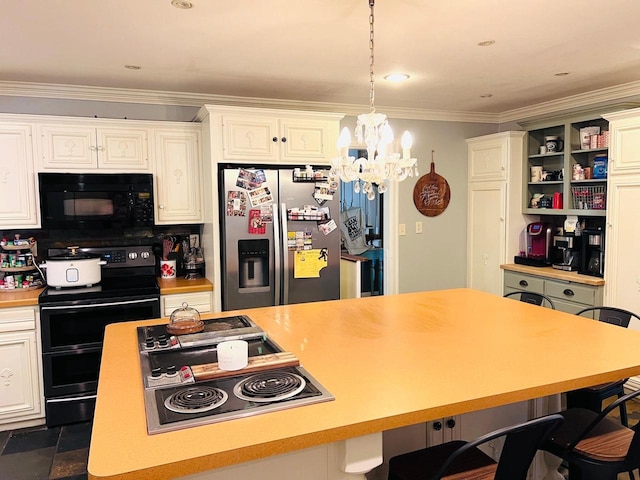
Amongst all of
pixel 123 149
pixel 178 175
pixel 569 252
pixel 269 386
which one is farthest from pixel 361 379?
pixel 569 252

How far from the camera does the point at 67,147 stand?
3443mm

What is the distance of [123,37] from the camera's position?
8.55ft

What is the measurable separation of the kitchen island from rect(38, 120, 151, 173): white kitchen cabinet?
65.5 inches

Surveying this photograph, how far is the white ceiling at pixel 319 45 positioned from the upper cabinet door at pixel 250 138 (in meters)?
0.30

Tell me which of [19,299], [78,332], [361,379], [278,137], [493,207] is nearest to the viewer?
[361,379]

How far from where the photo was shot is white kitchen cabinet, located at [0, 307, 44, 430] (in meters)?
3.11

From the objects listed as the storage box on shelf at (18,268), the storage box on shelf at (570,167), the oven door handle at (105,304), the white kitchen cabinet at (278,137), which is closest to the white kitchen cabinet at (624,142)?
the storage box on shelf at (570,167)

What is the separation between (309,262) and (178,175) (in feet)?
3.96

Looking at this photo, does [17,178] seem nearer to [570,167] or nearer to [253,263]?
[253,263]

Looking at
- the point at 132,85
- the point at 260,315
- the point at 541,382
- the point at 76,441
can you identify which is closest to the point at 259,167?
the point at 132,85

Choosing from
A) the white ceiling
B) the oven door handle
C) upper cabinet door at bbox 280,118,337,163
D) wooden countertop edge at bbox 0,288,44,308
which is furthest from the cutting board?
upper cabinet door at bbox 280,118,337,163

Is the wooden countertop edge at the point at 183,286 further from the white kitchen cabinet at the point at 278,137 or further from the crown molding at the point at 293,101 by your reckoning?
the crown molding at the point at 293,101

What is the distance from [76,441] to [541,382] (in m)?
2.80

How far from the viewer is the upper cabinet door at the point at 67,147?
11.1 feet
